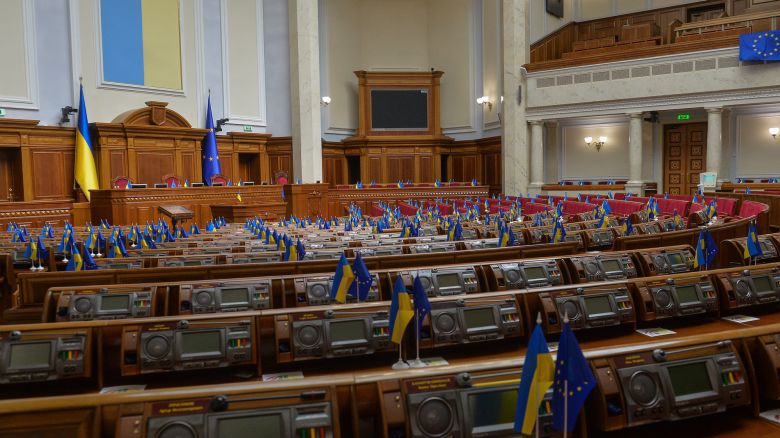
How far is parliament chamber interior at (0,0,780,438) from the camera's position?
2.25 metres

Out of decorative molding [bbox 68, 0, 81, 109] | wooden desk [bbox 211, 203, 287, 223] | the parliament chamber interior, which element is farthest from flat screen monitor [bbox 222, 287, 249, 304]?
decorative molding [bbox 68, 0, 81, 109]

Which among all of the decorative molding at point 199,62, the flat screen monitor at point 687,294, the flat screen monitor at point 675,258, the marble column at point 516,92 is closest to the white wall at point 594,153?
the marble column at point 516,92

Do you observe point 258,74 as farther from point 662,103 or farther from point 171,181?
point 662,103

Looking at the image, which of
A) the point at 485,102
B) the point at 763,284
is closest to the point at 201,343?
the point at 763,284

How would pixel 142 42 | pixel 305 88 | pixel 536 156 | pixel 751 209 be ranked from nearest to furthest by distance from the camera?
pixel 751 209, pixel 142 42, pixel 305 88, pixel 536 156

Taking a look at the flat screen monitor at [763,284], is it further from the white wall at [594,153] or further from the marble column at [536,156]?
the white wall at [594,153]

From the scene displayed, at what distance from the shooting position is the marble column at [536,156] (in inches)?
711

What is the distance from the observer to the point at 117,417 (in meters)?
2.00

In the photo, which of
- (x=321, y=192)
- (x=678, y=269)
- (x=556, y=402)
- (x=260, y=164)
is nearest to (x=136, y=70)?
(x=260, y=164)

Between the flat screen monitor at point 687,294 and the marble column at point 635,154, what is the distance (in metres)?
13.8

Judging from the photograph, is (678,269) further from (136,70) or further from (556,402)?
(136,70)

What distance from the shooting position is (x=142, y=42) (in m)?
16.1

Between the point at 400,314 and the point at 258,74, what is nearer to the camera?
the point at 400,314

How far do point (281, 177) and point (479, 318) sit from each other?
48.8 feet
